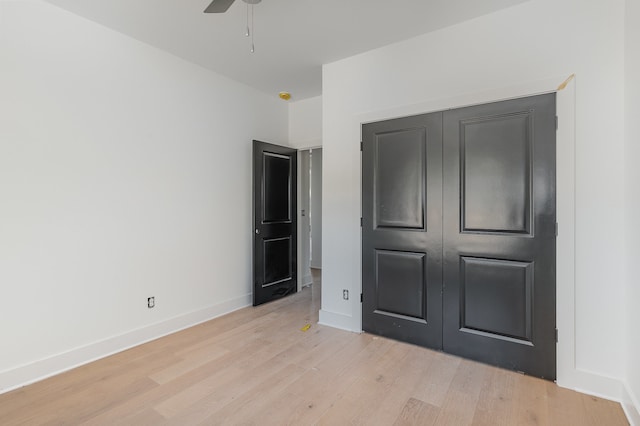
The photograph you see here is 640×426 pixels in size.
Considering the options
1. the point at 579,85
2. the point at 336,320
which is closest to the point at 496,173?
the point at 579,85

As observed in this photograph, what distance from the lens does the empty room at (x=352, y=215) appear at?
77.7 inches

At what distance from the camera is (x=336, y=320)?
3209mm

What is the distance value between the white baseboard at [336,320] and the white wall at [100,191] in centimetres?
117

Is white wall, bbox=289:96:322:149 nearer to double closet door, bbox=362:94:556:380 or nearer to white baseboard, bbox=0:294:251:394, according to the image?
double closet door, bbox=362:94:556:380

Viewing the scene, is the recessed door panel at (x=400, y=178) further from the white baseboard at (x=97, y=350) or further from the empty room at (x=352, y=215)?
the white baseboard at (x=97, y=350)

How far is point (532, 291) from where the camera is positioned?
7.33ft

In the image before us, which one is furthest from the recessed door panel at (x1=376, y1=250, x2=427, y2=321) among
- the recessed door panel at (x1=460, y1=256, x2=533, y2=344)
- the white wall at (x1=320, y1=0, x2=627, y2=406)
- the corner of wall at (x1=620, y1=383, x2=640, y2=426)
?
the corner of wall at (x1=620, y1=383, x2=640, y2=426)

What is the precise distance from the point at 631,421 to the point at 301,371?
6.56 ft

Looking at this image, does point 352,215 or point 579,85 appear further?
point 352,215

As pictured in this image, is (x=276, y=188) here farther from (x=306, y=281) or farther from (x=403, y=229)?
(x=403, y=229)

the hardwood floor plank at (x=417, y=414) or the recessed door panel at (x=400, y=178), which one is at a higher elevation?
the recessed door panel at (x=400, y=178)

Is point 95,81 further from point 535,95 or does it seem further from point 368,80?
point 535,95

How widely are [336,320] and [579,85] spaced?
9.11ft

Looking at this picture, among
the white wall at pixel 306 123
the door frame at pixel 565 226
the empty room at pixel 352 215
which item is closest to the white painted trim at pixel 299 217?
the white wall at pixel 306 123
